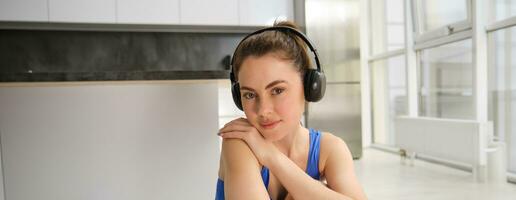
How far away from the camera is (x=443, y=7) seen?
11.5 feet

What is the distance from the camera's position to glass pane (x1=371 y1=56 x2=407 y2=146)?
14.7 feet

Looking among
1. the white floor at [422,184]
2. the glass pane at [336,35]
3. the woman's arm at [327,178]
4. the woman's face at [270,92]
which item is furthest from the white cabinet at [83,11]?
the woman's arm at [327,178]

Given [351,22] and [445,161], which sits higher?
[351,22]

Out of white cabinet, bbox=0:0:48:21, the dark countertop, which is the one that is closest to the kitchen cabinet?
white cabinet, bbox=0:0:48:21

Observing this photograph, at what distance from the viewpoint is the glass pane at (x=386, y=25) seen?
452 cm

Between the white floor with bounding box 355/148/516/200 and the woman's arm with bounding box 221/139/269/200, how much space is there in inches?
68.3

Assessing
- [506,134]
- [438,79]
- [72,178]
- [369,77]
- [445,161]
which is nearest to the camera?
[72,178]

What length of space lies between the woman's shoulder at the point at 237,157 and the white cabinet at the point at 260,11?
2.81m

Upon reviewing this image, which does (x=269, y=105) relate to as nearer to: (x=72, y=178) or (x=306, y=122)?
(x=72, y=178)

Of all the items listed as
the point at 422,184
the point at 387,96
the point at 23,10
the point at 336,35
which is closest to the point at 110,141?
the point at 422,184

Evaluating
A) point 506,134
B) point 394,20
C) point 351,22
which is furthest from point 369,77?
point 506,134

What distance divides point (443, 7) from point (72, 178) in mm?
3647

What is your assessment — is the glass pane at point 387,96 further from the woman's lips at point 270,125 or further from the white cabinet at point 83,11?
the woman's lips at point 270,125

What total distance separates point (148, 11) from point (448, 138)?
304 centimetres
